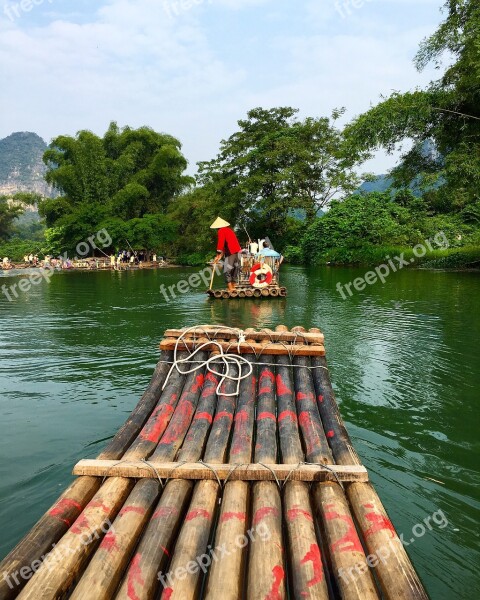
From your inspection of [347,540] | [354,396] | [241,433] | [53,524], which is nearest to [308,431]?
[241,433]

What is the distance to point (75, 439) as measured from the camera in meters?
5.06

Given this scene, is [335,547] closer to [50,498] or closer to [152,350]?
[50,498]

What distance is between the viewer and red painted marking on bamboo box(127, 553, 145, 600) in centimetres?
210

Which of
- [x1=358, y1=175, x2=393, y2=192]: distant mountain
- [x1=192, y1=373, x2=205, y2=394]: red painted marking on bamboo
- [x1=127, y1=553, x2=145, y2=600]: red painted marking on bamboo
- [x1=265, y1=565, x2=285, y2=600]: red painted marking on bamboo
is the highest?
[x1=358, y1=175, x2=393, y2=192]: distant mountain

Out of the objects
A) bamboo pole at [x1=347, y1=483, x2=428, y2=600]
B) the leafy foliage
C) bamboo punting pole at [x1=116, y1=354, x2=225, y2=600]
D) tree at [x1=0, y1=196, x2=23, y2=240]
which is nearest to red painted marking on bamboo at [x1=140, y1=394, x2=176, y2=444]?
bamboo punting pole at [x1=116, y1=354, x2=225, y2=600]

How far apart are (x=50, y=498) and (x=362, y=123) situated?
17299 millimetres

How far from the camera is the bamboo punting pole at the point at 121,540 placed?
2141mm

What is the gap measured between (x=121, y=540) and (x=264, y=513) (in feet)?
2.62

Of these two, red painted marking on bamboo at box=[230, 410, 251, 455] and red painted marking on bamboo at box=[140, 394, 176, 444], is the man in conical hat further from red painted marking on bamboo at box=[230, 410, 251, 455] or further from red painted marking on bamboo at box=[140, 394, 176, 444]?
red painted marking on bamboo at box=[230, 410, 251, 455]

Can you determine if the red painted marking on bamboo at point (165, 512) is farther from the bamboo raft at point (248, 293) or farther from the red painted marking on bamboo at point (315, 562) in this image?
the bamboo raft at point (248, 293)

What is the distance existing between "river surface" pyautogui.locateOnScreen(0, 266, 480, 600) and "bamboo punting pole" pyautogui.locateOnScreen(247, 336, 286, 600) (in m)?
1.19

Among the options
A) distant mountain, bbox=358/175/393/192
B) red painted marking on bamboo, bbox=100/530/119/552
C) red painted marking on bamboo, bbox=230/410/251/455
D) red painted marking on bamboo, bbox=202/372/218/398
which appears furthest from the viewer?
distant mountain, bbox=358/175/393/192

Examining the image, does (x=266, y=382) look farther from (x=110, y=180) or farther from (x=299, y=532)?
(x=110, y=180)

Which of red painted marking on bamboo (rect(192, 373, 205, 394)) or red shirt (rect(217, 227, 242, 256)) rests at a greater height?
red shirt (rect(217, 227, 242, 256))
